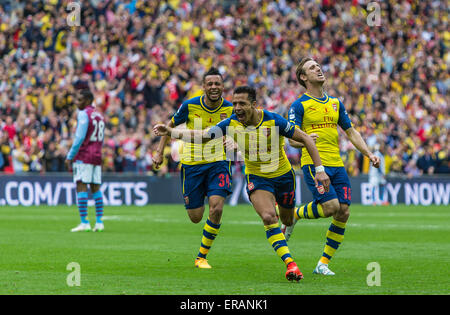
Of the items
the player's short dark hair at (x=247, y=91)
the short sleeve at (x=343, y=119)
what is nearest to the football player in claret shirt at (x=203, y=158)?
the short sleeve at (x=343, y=119)

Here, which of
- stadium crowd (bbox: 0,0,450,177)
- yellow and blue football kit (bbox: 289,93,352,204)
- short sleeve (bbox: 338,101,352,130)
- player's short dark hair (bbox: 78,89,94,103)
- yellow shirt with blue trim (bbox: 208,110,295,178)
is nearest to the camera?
yellow shirt with blue trim (bbox: 208,110,295,178)

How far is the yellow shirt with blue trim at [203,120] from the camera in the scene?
10.7 meters

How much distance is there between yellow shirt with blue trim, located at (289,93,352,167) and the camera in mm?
9805

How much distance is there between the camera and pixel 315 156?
8.83 meters

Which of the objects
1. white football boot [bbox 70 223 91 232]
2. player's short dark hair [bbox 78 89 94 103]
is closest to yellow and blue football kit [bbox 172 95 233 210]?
player's short dark hair [bbox 78 89 94 103]

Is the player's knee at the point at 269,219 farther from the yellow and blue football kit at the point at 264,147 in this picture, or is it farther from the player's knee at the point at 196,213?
the player's knee at the point at 196,213

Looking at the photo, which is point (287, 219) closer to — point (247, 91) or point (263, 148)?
point (263, 148)

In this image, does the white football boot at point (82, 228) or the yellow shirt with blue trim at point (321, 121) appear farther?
the white football boot at point (82, 228)

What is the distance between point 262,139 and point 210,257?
8.70 ft

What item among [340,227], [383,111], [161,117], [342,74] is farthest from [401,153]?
[340,227]

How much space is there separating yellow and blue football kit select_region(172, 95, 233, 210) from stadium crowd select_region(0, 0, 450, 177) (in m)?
14.3

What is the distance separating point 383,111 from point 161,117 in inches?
327

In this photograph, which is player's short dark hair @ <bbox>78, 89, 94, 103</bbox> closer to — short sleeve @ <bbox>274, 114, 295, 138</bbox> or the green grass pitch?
the green grass pitch

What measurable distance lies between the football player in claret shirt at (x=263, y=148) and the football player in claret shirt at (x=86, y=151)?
6.53 meters
